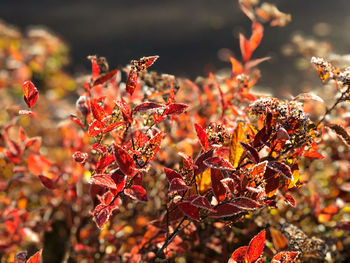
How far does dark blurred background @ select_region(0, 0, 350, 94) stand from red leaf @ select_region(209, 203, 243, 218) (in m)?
4.81

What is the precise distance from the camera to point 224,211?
86 centimetres

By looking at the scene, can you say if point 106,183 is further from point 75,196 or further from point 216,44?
point 216,44

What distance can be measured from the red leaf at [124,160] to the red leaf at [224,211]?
0.74 ft

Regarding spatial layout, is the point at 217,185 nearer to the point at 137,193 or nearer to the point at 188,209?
the point at 188,209

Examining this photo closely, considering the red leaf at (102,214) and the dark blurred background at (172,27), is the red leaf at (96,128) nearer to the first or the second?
the red leaf at (102,214)

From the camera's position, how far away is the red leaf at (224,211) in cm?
84

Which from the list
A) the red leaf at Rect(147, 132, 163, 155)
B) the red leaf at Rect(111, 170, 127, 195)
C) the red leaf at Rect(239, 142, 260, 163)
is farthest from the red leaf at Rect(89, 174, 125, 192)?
the red leaf at Rect(239, 142, 260, 163)

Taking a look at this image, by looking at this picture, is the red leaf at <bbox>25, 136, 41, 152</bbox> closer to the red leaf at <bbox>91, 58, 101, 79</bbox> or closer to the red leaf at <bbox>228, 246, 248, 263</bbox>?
the red leaf at <bbox>91, 58, 101, 79</bbox>

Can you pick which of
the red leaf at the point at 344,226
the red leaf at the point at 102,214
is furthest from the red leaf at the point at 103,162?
the red leaf at the point at 344,226

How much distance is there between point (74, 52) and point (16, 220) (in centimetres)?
666

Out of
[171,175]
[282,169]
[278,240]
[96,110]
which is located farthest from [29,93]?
[278,240]

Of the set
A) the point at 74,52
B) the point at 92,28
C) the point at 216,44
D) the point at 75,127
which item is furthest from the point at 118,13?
the point at 75,127

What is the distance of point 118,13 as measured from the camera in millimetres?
9492

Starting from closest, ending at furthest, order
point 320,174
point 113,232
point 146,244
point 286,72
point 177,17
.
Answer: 1. point 146,244
2. point 113,232
3. point 320,174
4. point 286,72
5. point 177,17
